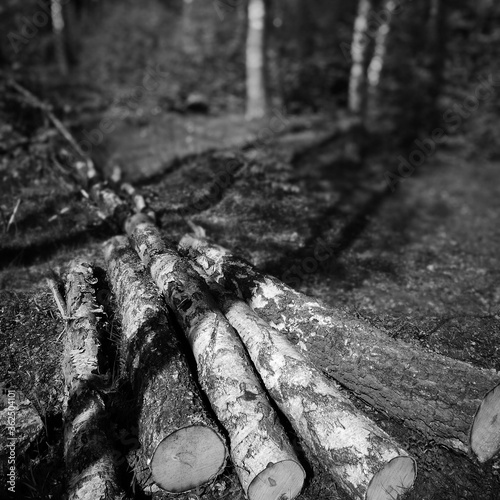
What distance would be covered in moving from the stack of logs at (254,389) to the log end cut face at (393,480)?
0.04 feet

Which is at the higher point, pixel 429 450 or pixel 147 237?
pixel 147 237

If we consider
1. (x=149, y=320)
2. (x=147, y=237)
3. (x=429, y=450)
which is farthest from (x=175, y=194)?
(x=429, y=450)

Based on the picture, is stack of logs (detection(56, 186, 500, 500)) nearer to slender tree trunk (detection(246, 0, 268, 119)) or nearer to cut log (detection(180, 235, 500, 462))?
cut log (detection(180, 235, 500, 462))

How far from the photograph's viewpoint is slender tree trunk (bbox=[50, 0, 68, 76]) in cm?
1254

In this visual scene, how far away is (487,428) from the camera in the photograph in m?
3.64

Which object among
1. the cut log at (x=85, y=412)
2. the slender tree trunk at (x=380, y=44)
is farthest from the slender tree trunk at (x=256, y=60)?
the cut log at (x=85, y=412)

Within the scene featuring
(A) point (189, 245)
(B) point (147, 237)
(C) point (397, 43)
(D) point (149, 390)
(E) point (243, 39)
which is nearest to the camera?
(D) point (149, 390)

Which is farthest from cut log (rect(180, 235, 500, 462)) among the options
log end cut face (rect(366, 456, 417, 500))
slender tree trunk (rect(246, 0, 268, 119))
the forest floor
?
slender tree trunk (rect(246, 0, 268, 119))

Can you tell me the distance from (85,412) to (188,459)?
97 cm

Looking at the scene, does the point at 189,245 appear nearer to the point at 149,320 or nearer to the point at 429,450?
the point at 149,320

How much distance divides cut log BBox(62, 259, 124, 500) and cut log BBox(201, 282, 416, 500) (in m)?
1.41

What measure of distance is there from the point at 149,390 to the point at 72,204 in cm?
435

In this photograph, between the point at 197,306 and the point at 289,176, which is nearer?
the point at 197,306

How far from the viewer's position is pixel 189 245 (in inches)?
221
